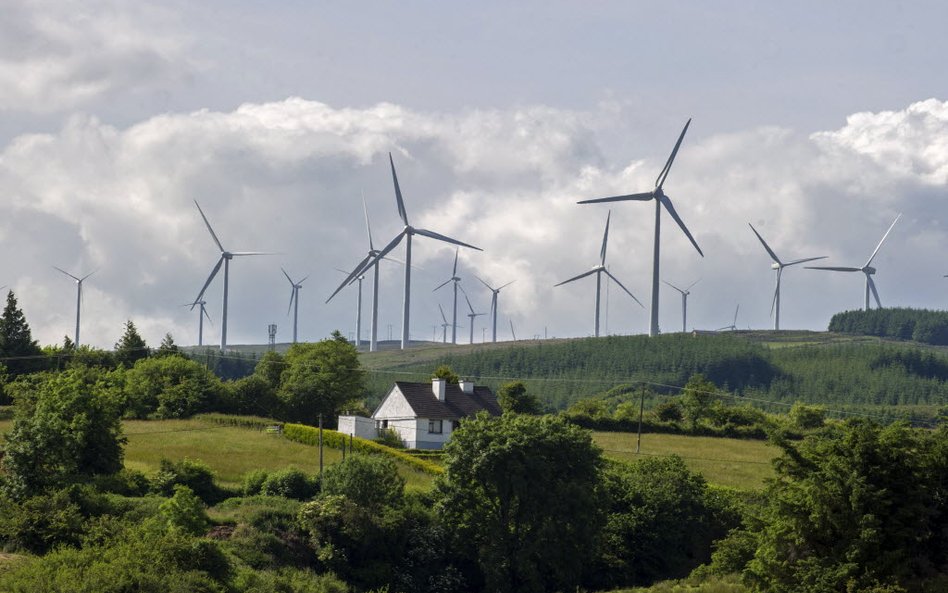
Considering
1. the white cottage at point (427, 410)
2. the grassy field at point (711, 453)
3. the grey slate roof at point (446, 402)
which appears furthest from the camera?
the grey slate roof at point (446, 402)

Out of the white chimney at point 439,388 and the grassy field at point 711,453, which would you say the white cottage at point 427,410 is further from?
the grassy field at point 711,453

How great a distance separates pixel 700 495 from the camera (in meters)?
79.2

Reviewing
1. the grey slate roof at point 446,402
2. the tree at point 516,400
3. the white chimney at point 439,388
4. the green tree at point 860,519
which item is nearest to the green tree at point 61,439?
the grey slate roof at point 446,402

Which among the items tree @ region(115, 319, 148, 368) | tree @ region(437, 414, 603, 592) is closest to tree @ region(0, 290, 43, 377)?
tree @ region(115, 319, 148, 368)

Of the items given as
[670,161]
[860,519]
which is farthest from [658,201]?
[860,519]

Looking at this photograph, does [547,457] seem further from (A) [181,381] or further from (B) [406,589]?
(A) [181,381]

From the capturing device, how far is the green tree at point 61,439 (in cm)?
7238

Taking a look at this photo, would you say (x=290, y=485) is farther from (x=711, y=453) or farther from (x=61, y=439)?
(x=711, y=453)

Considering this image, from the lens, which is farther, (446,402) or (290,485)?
(446,402)

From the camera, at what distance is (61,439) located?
74000mm

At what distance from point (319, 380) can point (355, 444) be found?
743 inches

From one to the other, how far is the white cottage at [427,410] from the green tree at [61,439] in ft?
90.1

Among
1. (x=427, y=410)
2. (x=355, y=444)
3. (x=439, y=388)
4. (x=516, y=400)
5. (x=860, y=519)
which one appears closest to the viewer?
(x=860, y=519)

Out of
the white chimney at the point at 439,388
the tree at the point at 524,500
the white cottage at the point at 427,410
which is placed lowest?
the tree at the point at 524,500
